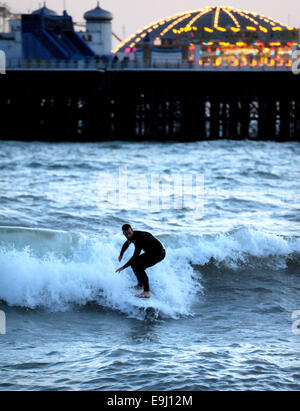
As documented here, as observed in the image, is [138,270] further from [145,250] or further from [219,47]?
[219,47]

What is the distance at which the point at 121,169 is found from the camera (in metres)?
32.1

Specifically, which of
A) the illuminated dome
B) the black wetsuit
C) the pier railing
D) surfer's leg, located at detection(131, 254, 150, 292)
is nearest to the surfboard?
surfer's leg, located at detection(131, 254, 150, 292)

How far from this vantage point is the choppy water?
8875 millimetres

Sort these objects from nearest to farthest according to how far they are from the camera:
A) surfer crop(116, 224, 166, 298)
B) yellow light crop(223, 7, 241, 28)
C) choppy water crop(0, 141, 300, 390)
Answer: choppy water crop(0, 141, 300, 390) < surfer crop(116, 224, 166, 298) < yellow light crop(223, 7, 241, 28)

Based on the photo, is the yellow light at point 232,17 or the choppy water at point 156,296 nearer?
the choppy water at point 156,296

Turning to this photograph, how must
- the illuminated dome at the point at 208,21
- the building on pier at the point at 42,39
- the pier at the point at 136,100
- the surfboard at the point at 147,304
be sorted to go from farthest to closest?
the illuminated dome at the point at 208,21
the building on pier at the point at 42,39
the pier at the point at 136,100
the surfboard at the point at 147,304

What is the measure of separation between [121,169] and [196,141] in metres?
16.3

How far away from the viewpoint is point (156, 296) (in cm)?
1173

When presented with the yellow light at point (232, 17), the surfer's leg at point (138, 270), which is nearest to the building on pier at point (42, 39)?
the yellow light at point (232, 17)

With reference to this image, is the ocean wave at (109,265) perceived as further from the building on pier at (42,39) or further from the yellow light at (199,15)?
the yellow light at (199,15)

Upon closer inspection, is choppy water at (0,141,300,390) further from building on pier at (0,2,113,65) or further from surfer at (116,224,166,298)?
building on pier at (0,2,113,65)

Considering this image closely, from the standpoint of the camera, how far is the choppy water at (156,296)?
8.88 metres
